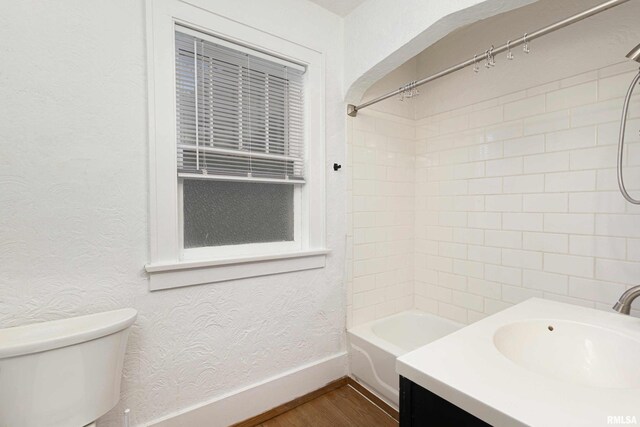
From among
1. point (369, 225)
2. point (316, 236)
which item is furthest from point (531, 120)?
point (316, 236)

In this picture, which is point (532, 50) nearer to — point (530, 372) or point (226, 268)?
point (530, 372)

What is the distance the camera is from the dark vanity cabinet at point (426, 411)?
68 cm

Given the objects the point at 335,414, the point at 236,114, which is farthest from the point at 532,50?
the point at 335,414

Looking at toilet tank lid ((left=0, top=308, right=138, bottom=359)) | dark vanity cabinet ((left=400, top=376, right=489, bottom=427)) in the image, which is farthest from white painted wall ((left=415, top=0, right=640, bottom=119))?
toilet tank lid ((left=0, top=308, right=138, bottom=359))

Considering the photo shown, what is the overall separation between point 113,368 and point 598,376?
1710 millimetres

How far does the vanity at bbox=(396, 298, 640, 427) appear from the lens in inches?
23.4

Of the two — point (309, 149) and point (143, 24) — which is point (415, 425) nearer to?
point (309, 149)

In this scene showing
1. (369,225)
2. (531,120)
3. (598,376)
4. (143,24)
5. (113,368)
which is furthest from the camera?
(369,225)

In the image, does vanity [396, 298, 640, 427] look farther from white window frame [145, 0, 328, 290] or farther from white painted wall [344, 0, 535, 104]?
white painted wall [344, 0, 535, 104]

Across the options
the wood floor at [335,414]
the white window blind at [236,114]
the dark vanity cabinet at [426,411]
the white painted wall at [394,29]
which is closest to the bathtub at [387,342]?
the wood floor at [335,414]

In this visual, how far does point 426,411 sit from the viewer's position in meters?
0.75

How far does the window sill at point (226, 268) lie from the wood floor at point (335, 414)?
2.69ft

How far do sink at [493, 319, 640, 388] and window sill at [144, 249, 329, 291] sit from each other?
3.55 ft

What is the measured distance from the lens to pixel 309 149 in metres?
1.80
